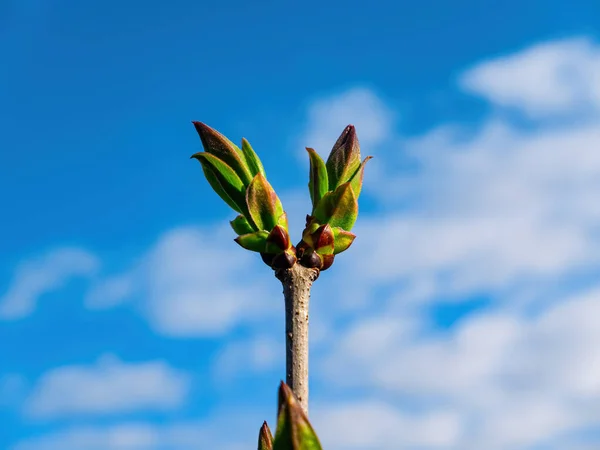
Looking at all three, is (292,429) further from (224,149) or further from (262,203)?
(224,149)

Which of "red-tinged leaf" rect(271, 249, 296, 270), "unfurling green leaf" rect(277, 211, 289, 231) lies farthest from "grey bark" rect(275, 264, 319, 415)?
"unfurling green leaf" rect(277, 211, 289, 231)

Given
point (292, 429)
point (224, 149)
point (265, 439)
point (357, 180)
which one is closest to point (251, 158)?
point (224, 149)

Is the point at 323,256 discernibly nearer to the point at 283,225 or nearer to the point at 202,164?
the point at 283,225

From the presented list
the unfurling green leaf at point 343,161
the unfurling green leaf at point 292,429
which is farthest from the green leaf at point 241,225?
the unfurling green leaf at point 292,429

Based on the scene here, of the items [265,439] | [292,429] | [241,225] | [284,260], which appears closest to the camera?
[292,429]

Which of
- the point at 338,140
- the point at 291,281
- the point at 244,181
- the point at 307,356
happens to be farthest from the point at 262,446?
the point at 338,140

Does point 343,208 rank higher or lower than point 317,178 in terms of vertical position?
lower
